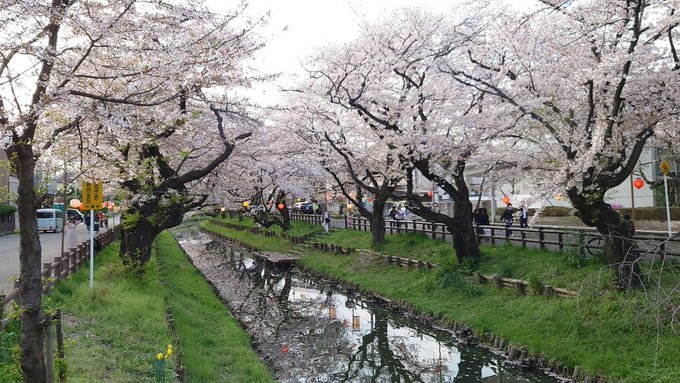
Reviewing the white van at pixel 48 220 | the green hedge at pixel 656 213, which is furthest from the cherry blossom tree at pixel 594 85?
the white van at pixel 48 220

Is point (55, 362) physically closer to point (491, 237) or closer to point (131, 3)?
point (131, 3)

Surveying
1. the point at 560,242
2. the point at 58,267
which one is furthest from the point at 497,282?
the point at 58,267

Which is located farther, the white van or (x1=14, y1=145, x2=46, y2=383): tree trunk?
the white van

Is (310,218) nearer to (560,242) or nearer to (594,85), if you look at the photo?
(560,242)

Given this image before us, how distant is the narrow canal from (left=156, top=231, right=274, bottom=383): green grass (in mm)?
617

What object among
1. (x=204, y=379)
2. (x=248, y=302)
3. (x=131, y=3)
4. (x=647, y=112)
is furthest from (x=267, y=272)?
(x=131, y=3)

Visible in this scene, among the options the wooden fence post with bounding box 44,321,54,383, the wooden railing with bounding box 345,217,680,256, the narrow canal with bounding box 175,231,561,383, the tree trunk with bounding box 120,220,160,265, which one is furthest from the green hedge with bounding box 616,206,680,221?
the wooden fence post with bounding box 44,321,54,383

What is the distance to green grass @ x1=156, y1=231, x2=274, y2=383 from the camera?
875 cm

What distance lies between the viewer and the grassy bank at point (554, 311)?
828cm

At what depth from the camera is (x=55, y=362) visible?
224 inches

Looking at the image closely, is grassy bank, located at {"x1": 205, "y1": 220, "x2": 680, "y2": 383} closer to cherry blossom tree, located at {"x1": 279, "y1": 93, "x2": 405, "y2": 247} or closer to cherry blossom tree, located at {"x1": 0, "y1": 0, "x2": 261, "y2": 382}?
cherry blossom tree, located at {"x1": 279, "y1": 93, "x2": 405, "y2": 247}

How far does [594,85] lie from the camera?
10.1 meters

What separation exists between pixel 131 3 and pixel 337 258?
18.8 metres

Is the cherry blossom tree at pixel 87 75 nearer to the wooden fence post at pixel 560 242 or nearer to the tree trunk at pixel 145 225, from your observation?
the tree trunk at pixel 145 225
